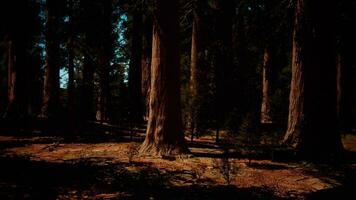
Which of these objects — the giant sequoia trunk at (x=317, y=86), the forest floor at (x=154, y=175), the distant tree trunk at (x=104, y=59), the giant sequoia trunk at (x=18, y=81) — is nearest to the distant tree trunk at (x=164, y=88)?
the forest floor at (x=154, y=175)

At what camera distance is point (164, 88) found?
824cm

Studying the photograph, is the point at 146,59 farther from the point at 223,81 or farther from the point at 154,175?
the point at 154,175

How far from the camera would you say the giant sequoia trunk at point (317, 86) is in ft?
27.4

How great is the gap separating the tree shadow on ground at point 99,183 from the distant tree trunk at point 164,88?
121cm

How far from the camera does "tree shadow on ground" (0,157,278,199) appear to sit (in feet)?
16.6

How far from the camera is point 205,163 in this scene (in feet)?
25.4

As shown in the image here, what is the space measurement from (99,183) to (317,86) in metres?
6.52

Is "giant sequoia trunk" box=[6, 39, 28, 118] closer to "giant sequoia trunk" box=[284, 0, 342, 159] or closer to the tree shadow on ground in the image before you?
the tree shadow on ground

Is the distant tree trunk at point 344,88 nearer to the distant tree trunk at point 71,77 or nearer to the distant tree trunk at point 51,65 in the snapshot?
the distant tree trunk at point 71,77

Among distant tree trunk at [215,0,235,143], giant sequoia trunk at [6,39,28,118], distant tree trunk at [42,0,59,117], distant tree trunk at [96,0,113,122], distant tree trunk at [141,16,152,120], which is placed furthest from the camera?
distant tree trunk at [141,16,152,120]

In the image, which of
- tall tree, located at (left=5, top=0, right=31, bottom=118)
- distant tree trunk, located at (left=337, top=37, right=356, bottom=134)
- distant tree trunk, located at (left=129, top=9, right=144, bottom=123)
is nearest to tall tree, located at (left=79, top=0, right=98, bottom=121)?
distant tree trunk, located at (left=129, top=9, right=144, bottom=123)

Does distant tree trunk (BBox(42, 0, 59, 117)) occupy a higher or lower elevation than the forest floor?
higher

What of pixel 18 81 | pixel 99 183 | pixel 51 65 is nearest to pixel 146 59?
pixel 51 65

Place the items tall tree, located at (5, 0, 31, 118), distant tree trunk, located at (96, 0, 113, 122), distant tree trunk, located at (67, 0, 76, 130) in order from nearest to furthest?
distant tree trunk, located at (67, 0, 76, 130)
tall tree, located at (5, 0, 31, 118)
distant tree trunk, located at (96, 0, 113, 122)
